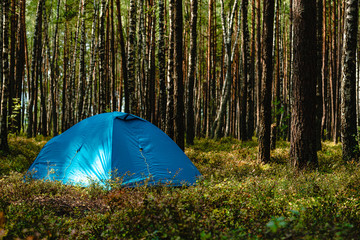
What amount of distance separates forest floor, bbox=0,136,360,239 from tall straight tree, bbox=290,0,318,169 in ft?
2.57

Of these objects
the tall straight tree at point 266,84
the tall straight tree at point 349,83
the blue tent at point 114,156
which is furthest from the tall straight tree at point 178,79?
the tall straight tree at point 349,83

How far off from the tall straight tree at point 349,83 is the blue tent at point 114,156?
4.70m

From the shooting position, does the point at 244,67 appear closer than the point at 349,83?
No

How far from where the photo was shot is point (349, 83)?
29.2ft

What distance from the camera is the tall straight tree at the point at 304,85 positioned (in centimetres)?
729

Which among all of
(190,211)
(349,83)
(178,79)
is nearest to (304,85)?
(349,83)

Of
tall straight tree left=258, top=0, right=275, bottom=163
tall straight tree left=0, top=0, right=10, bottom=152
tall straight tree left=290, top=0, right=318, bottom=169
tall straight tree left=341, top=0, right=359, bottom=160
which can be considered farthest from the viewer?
tall straight tree left=0, top=0, right=10, bottom=152

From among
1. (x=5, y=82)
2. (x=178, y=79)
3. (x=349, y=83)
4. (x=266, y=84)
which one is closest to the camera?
(x=349, y=83)

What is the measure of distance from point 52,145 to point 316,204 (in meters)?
6.15

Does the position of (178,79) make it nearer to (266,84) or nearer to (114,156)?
(266,84)

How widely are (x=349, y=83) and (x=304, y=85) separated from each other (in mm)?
2506

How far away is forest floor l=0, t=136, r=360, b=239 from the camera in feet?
10.5

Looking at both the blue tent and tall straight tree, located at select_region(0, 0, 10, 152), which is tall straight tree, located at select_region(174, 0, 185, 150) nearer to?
the blue tent

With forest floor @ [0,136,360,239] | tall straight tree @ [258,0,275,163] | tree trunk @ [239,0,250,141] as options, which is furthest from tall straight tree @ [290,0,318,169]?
tree trunk @ [239,0,250,141]
